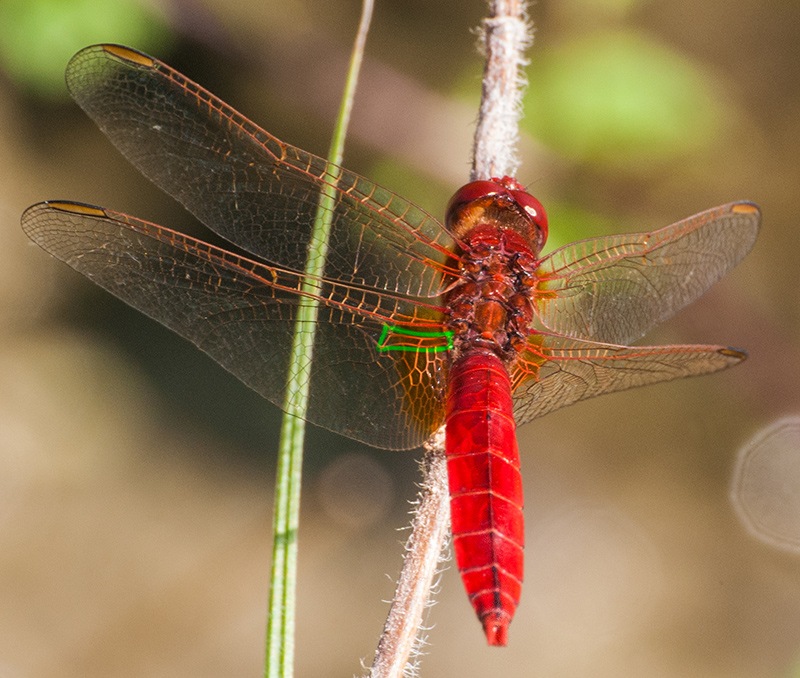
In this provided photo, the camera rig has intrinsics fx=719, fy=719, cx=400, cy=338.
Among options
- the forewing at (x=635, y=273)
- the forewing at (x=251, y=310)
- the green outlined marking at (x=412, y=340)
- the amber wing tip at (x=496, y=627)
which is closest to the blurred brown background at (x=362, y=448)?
the forewing at (x=635, y=273)

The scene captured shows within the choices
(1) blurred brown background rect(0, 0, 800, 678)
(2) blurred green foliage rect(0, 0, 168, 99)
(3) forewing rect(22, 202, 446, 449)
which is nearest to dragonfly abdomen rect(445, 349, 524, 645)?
(3) forewing rect(22, 202, 446, 449)

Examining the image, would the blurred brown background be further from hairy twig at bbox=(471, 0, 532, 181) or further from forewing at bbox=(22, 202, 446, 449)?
forewing at bbox=(22, 202, 446, 449)

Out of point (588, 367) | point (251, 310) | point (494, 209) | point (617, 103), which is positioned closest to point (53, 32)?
point (251, 310)

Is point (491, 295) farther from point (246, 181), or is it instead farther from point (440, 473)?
point (246, 181)

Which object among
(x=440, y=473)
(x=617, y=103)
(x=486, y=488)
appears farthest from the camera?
(x=617, y=103)

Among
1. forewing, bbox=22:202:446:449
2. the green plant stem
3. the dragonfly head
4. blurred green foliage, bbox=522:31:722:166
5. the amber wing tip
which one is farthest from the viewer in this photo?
blurred green foliage, bbox=522:31:722:166

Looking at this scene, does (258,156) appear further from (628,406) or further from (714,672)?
(714,672)

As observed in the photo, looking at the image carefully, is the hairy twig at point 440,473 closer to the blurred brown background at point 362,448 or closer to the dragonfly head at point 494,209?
the dragonfly head at point 494,209
